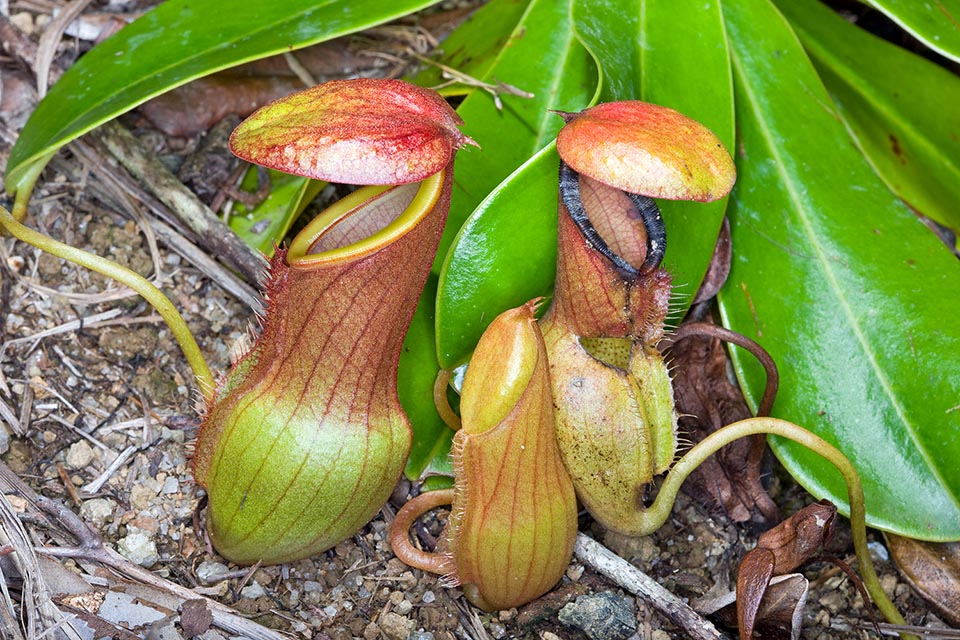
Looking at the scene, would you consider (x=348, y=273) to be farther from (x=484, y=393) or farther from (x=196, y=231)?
(x=196, y=231)

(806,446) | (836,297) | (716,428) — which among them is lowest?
(716,428)

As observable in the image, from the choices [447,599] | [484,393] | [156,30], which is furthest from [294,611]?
[156,30]

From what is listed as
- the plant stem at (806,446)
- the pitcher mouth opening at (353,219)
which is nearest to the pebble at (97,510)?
the pitcher mouth opening at (353,219)

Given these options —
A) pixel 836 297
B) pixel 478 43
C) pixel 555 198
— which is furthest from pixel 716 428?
pixel 478 43

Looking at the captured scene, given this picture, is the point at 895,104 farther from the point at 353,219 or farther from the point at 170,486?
the point at 170,486

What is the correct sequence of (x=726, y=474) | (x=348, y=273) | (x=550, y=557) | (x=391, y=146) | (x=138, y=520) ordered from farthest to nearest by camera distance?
(x=726, y=474) → (x=138, y=520) → (x=550, y=557) → (x=348, y=273) → (x=391, y=146)

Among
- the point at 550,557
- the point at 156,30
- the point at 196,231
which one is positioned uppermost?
the point at 156,30

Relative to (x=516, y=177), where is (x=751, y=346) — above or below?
below
